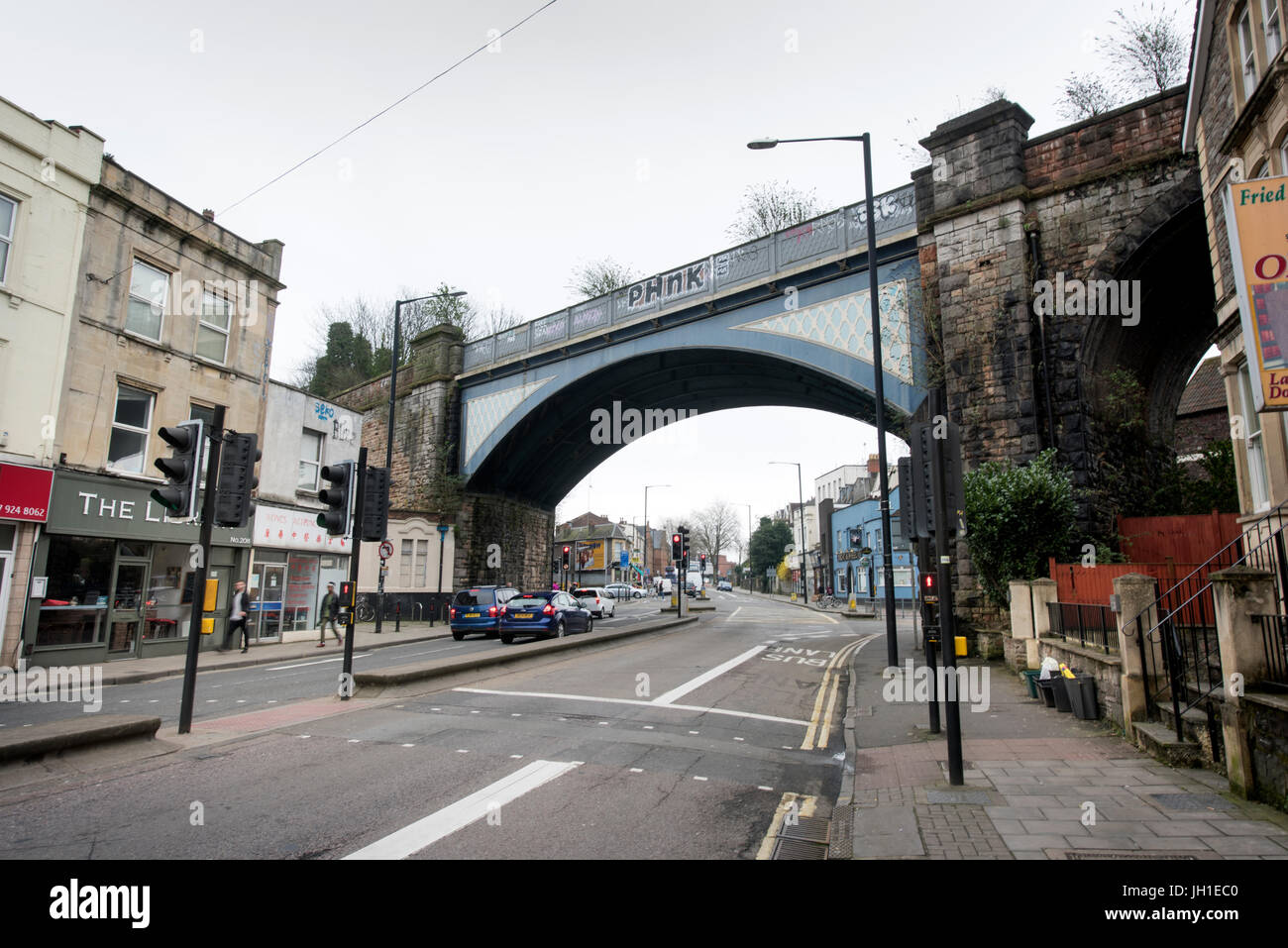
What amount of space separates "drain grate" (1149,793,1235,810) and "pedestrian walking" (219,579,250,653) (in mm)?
20013

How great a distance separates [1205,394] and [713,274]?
2700cm

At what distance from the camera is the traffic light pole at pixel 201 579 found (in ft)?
24.3

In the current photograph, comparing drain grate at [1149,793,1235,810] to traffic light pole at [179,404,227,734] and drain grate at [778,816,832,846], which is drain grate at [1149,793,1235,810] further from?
traffic light pole at [179,404,227,734]

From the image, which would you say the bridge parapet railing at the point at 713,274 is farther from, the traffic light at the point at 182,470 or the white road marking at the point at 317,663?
the traffic light at the point at 182,470

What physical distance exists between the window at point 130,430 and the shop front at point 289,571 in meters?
3.70

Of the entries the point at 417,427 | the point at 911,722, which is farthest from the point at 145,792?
the point at 417,427

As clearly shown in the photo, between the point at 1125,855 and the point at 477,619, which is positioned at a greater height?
the point at 477,619

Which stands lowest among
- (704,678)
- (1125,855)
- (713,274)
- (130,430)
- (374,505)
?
(704,678)

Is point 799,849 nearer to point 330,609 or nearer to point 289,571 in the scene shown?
point 330,609

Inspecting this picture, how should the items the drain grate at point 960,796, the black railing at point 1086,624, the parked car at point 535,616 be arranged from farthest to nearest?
the parked car at point 535,616, the black railing at point 1086,624, the drain grate at point 960,796

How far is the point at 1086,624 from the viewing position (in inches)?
383

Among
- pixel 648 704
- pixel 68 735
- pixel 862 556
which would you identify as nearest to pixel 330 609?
pixel 648 704

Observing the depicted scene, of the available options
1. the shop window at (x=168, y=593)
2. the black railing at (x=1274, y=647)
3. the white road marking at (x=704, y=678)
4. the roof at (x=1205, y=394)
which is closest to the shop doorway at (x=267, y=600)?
the shop window at (x=168, y=593)

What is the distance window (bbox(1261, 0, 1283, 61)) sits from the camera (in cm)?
907
